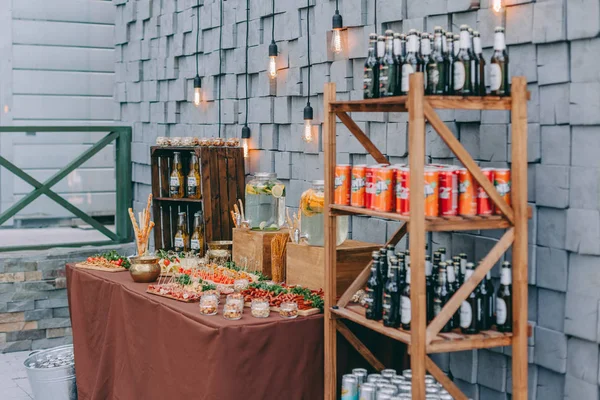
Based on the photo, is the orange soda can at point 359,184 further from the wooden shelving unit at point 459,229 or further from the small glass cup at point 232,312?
the small glass cup at point 232,312

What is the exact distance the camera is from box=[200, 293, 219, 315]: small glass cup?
3.78 metres

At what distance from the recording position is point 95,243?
266 inches

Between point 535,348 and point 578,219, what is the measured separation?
57cm

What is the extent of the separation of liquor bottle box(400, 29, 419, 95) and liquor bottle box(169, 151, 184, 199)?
2.63 m

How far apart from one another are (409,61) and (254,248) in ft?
5.77

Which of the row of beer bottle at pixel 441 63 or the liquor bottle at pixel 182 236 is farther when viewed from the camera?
the liquor bottle at pixel 182 236

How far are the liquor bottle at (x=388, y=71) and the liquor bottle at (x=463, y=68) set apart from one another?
9.4 inches

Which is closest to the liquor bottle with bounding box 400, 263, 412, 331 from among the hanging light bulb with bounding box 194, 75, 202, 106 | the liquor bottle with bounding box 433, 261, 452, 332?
the liquor bottle with bounding box 433, 261, 452, 332

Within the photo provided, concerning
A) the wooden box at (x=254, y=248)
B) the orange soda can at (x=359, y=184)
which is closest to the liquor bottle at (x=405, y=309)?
the orange soda can at (x=359, y=184)

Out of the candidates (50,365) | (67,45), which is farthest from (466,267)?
(67,45)

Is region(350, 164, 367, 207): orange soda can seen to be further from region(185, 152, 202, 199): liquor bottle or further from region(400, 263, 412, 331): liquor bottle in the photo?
region(185, 152, 202, 199): liquor bottle

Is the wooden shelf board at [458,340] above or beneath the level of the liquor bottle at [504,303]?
beneath

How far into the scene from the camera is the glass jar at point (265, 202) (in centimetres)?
492

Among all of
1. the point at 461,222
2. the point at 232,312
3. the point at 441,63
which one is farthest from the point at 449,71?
the point at 232,312
